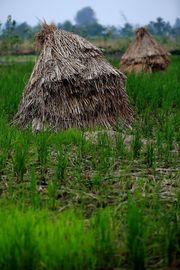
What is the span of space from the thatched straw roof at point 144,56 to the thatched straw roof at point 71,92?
20.7 ft

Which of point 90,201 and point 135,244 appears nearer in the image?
point 135,244

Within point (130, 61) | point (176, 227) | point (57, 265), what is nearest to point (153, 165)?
point (176, 227)

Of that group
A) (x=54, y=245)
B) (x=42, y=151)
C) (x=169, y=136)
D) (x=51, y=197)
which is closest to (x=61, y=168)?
(x=42, y=151)

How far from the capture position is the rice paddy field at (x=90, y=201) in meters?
2.42

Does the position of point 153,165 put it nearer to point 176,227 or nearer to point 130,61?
point 176,227

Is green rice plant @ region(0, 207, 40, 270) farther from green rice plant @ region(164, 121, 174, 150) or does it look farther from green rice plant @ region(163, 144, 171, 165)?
green rice plant @ region(164, 121, 174, 150)

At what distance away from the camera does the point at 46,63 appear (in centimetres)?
607

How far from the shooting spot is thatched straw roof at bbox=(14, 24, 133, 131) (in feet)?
19.1

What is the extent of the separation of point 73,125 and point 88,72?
628 millimetres

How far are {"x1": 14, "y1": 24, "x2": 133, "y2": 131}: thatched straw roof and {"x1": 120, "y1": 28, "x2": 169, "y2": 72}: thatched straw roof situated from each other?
6.31 metres

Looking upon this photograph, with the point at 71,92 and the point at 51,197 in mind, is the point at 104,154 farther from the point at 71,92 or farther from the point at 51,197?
the point at 71,92

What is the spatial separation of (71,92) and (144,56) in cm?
698

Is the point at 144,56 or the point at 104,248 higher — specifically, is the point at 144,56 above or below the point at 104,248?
above

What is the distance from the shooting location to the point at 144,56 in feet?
41.3
